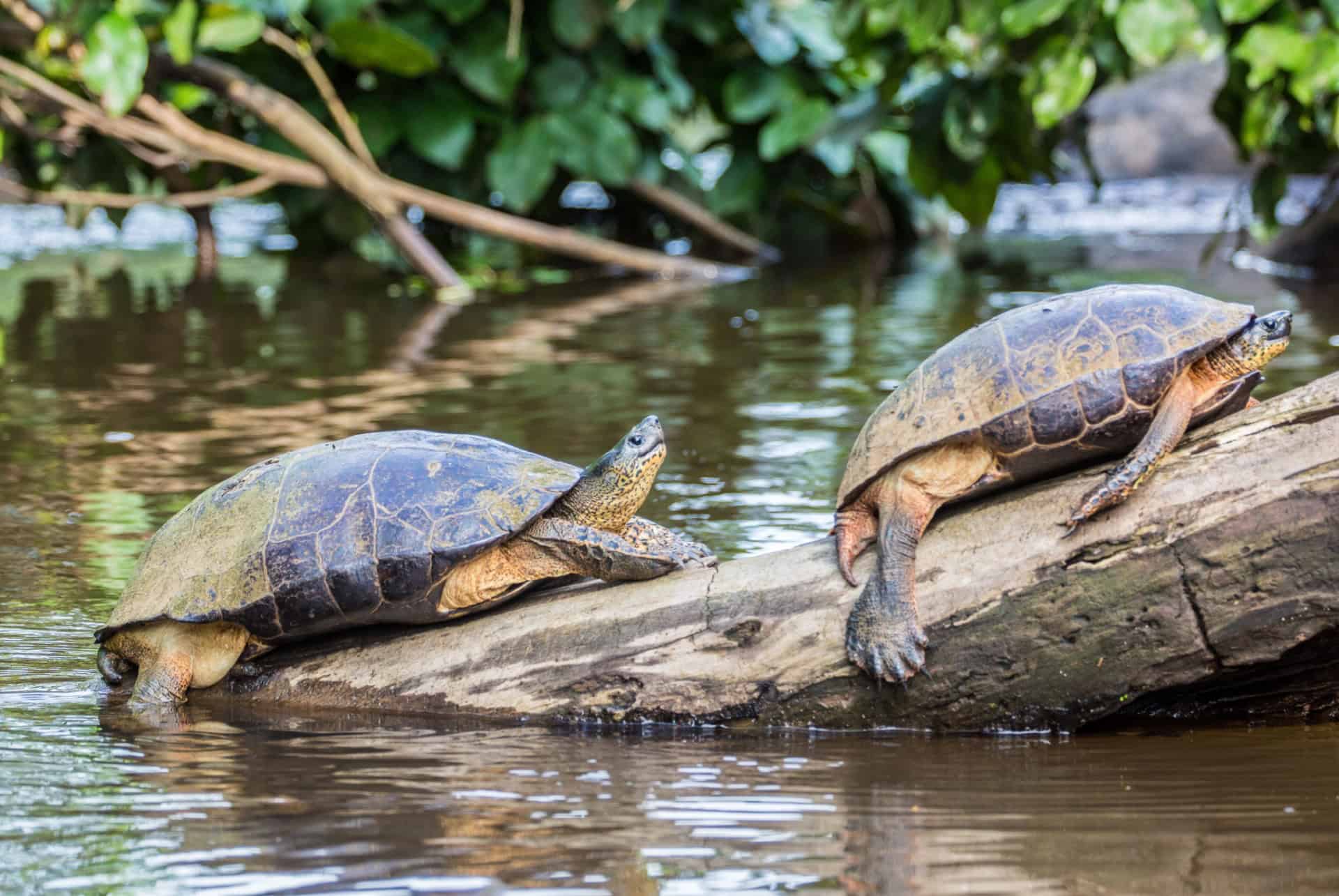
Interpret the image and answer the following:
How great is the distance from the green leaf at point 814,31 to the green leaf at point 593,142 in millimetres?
1982

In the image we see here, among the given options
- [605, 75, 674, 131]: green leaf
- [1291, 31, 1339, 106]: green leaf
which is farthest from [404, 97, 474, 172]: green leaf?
[1291, 31, 1339, 106]: green leaf

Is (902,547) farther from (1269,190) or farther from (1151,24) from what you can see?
(1269,190)

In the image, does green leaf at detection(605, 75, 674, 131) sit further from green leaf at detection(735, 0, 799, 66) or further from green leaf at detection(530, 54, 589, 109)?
green leaf at detection(735, 0, 799, 66)

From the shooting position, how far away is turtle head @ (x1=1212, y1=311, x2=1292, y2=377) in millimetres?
3695

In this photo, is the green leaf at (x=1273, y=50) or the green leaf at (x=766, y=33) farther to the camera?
the green leaf at (x=766, y=33)

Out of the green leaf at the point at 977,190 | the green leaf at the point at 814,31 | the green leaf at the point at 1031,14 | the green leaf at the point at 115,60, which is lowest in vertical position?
the green leaf at the point at 1031,14

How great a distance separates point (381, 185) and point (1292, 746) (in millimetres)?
9152

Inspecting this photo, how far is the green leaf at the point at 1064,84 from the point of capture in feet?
27.0

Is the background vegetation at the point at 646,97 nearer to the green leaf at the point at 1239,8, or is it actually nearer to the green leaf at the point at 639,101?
the green leaf at the point at 639,101

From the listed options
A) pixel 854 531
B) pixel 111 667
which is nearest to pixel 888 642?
pixel 854 531

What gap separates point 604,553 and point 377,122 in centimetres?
990

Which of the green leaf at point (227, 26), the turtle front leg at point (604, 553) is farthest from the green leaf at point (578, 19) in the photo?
the turtle front leg at point (604, 553)

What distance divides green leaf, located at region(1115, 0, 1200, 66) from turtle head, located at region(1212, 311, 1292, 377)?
168 inches

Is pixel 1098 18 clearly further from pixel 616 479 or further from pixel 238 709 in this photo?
pixel 238 709
